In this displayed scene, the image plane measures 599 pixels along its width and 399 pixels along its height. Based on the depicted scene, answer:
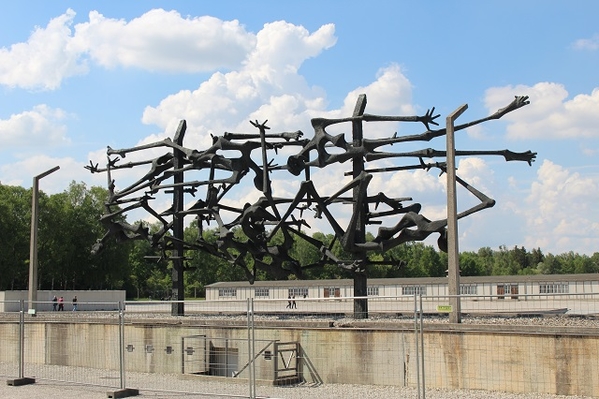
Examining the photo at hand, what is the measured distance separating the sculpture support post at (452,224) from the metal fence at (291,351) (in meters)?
0.85

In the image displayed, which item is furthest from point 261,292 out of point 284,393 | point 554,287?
point 284,393

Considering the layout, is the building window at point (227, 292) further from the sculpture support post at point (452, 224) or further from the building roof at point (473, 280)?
the sculpture support post at point (452, 224)

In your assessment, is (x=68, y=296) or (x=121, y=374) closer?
(x=121, y=374)

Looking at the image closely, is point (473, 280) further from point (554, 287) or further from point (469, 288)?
point (554, 287)

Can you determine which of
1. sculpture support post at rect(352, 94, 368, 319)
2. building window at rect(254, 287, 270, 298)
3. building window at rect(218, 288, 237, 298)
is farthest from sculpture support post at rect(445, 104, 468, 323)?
building window at rect(218, 288, 237, 298)

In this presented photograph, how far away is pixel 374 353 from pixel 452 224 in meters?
3.96

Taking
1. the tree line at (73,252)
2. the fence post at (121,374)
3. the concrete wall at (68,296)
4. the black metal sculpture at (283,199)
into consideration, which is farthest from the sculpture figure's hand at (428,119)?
the tree line at (73,252)

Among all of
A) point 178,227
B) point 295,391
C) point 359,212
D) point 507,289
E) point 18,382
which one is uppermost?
point 359,212

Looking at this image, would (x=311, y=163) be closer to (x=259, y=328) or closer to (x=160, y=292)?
(x=259, y=328)

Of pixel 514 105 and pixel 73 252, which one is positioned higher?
pixel 514 105

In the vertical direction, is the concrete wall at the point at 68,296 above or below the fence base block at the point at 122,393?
above

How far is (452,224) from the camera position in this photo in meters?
19.8

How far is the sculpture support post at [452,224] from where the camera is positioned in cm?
1914

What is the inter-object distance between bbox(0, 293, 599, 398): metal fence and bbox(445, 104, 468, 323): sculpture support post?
0.85 m
